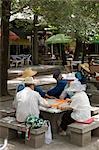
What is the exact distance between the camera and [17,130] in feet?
19.9

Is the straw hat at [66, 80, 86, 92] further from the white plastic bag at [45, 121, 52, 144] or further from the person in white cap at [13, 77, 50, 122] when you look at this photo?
the white plastic bag at [45, 121, 52, 144]

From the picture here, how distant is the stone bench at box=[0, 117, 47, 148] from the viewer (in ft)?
18.9

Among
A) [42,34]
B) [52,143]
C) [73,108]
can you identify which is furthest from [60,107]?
[42,34]

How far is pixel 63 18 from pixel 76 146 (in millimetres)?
4538

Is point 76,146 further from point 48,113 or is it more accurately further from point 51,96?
point 51,96

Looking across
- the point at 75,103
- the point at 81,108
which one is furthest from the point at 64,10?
the point at 81,108

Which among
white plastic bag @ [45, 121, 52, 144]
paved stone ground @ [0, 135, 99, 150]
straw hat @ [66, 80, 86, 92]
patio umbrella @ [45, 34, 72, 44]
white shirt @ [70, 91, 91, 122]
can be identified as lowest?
paved stone ground @ [0, 135, 99, 150]

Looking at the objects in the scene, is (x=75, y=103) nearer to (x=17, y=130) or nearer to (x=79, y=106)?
(x=79, y=106)

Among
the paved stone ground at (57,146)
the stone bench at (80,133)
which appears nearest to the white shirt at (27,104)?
the paved stone ground at (57,146)

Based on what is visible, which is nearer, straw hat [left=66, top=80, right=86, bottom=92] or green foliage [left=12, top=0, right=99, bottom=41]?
straw hat [left=66, top=80, right=86, bottom=92]

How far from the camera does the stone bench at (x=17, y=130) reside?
5.76 meters

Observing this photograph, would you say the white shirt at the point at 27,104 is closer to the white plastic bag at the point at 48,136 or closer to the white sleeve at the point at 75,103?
the white plastic bag at the point at 48,136

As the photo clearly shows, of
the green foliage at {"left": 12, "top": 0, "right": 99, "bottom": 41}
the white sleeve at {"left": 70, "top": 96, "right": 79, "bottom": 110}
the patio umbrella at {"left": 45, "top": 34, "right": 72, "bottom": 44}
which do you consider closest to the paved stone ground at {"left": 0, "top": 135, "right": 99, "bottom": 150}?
the white sleeve at {"left": 70, "top": 96, "right": 79, "bottom": 110}

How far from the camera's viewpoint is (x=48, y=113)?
6477 millimetres
